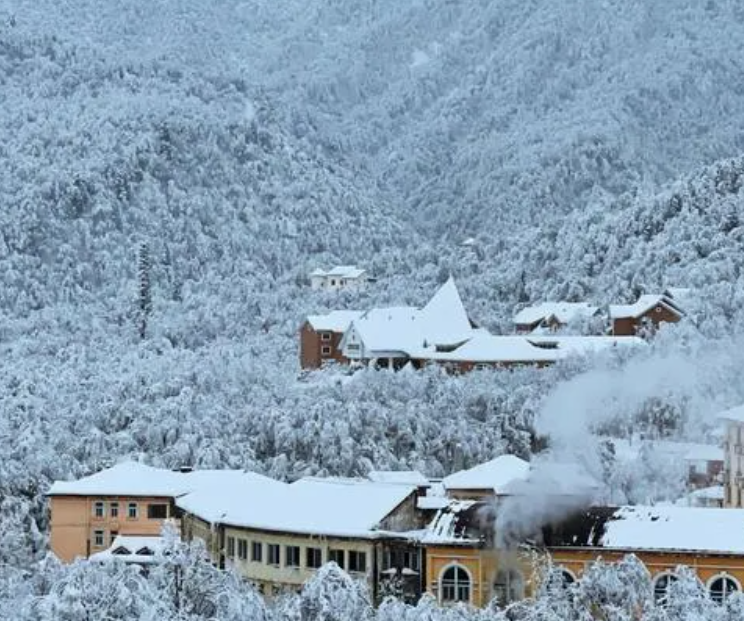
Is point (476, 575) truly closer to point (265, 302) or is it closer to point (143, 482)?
point (143, 482)

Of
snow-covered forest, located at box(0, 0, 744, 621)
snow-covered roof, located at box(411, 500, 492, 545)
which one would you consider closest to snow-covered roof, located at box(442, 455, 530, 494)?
snow-covered forest, located at box(0, 0, 744, 621)

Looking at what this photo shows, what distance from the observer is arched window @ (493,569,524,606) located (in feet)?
165

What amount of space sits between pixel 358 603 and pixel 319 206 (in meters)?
140

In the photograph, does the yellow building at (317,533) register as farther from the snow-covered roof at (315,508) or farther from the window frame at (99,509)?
the window frame at (99,509)

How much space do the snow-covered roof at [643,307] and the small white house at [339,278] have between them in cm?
4264

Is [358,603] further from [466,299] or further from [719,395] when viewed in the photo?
[466,299]

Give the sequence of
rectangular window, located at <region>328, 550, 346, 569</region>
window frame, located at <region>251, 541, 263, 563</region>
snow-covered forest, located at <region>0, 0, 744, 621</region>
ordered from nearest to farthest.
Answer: rectangular window, located at <region>328, 550, 346, 569</region> → window frame, located at <region>251, 541, 263, 563</region> → snow-covered forest, located at <region>0, 0, 744, 621</region>

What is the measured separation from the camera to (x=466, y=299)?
420 ft

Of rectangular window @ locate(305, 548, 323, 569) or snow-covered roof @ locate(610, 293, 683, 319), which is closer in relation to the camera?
rectangular window @ locate(305, 548, 323, 569)

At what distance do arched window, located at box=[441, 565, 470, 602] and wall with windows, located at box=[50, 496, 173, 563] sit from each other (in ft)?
63.1

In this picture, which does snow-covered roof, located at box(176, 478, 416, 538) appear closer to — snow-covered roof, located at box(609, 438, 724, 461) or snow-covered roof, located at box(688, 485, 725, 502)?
snow-covered roof, located at box(609, 438, 724, 461)

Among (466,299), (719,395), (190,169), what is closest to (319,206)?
(190,169)

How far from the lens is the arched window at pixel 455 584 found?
51.6 metres

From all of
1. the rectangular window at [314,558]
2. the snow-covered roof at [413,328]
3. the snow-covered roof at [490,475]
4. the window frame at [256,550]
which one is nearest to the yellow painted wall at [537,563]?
the rectangular window at [314,558]
